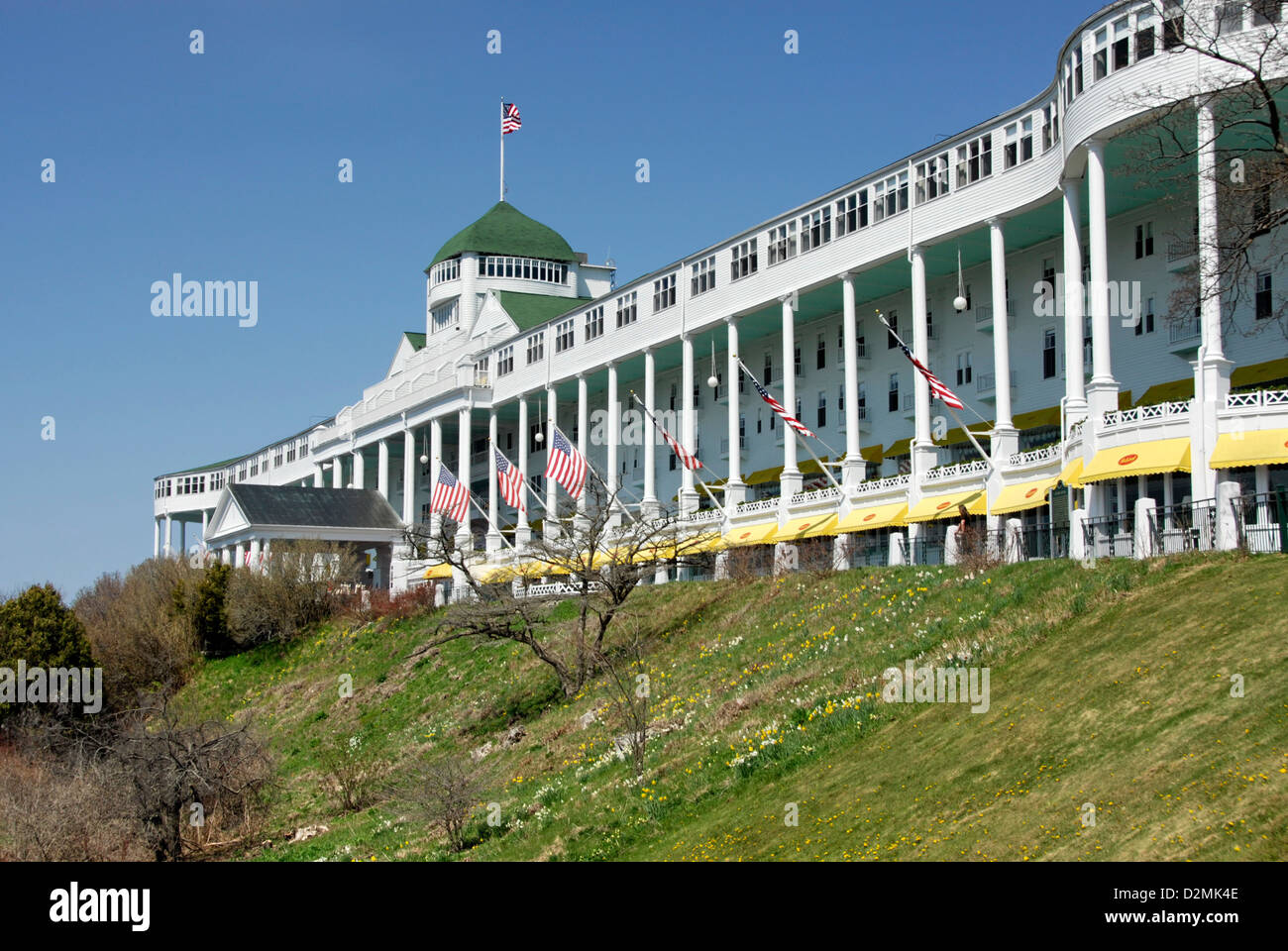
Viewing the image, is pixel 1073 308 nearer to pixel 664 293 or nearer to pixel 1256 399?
pixel 1256 399

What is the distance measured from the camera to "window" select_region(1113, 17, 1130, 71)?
3631 cm

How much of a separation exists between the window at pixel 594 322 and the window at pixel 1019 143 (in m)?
28.8

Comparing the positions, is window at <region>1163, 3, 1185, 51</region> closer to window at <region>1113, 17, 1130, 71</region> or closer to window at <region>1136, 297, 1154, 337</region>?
window at <region>1113, 17, 1130, 71</region>

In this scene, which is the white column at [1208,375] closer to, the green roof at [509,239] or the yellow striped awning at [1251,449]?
the yellow striped awning at [1251,449]

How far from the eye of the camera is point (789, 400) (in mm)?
59469

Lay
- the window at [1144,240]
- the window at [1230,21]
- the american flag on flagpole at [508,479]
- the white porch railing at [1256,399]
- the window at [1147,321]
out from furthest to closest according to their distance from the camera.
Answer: the american flag on flagpole at [508,479] < the window at [1144,240] < the window at [1147,321] < the white porch railing at [1256,399] < the window at [1230,21]

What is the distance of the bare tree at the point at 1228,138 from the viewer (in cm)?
2534

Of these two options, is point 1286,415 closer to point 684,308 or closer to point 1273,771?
point 1273,771

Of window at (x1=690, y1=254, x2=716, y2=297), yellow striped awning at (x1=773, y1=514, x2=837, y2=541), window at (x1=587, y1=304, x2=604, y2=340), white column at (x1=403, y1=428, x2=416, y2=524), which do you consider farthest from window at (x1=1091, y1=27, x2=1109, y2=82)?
white column at (x1=403, y1=428, x2=416, y2=524)

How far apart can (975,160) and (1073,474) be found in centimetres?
1527

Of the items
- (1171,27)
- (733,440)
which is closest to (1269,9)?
(1171,27)

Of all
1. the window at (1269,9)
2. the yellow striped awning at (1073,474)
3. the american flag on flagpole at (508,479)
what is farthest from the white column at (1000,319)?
the american flag on flagpole at (508,479)
